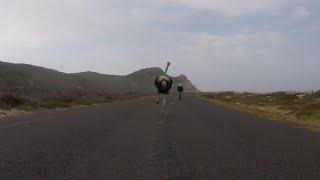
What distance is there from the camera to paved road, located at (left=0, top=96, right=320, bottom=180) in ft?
32.9

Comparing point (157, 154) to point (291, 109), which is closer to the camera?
point (157, 154)

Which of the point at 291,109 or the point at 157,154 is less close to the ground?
the point at 291,109

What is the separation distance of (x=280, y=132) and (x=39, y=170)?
10517 millimetres

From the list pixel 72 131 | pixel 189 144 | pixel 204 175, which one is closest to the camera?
pixel 204 175

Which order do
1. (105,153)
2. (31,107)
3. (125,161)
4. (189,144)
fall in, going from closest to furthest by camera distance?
(125,161) → (105,153) → (189,144) → (31,107)

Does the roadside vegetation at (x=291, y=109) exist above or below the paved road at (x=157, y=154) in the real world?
above

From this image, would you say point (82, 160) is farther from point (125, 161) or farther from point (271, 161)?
point (271, 161)

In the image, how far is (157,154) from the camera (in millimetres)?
12641

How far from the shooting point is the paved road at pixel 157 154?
1004 cm

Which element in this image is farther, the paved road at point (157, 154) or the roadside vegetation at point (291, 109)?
the roadside vegetation at point (291, 109)

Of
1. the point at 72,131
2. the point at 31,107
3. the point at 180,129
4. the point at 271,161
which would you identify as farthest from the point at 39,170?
the point at 31,107

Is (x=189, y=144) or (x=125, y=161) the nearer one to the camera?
(x=125, y=161)

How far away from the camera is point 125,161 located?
11516 millimetres

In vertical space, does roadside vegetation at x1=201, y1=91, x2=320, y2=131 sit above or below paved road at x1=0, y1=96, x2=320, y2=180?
above
